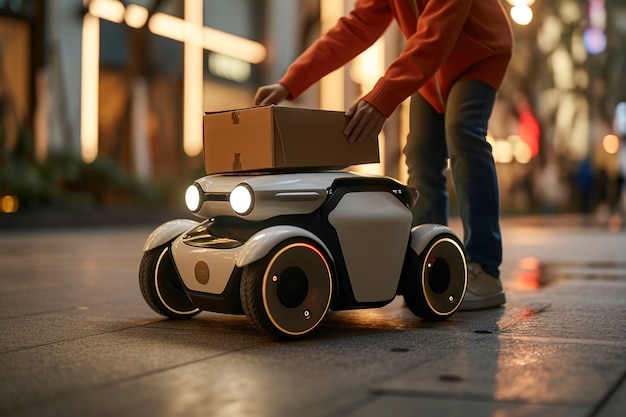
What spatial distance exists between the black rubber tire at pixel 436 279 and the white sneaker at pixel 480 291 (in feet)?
0.89

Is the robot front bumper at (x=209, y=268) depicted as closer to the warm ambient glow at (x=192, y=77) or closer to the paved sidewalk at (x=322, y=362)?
the paved sidewalk at (x=322, y=362)

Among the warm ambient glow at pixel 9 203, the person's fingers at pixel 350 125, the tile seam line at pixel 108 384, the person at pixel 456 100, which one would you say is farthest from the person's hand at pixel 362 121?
the warm ambient glow at pixel 9 203

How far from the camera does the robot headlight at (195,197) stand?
3.96 meters

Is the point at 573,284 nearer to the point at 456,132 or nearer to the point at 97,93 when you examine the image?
the point at 456,132

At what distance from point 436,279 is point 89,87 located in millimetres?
17956

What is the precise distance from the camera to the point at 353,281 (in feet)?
12.6

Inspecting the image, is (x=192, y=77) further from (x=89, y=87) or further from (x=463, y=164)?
(x=463, y=164)

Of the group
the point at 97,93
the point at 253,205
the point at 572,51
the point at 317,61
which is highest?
the point at 572,51

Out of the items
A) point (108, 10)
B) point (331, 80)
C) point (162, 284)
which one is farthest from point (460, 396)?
point (331, 80)

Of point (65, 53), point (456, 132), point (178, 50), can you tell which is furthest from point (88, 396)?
point (178, 50)

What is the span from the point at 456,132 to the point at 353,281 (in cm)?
105

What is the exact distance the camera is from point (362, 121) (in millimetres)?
4023

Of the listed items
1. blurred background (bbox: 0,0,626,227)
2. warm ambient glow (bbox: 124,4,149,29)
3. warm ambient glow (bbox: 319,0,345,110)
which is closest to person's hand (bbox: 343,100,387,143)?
blurred background (bbox: 0,0,626,227)

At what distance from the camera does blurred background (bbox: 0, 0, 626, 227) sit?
19453 mm
